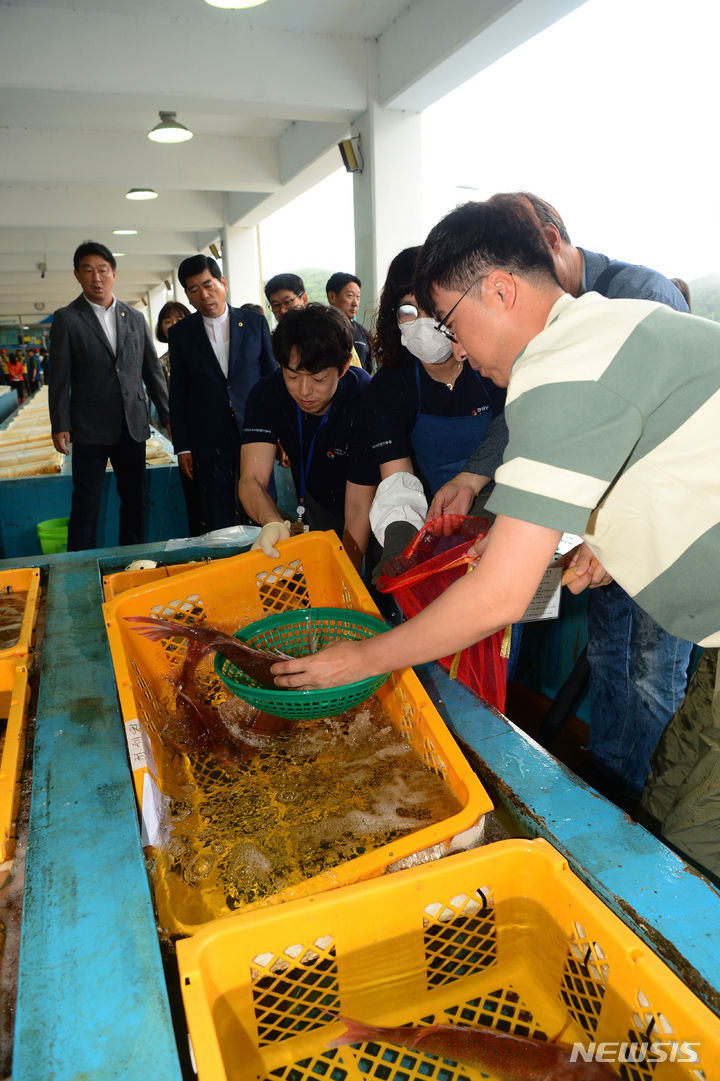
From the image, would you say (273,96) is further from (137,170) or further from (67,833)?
(67,833)

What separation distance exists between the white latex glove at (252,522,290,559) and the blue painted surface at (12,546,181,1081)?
655 mm

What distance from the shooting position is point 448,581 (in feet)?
5.88

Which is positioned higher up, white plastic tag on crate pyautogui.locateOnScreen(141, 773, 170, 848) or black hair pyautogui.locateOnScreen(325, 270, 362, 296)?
black hair pyautogui.locateOnScreen(325, 270, 362, 296)

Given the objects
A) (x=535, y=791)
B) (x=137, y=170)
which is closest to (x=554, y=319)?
(x=535, y=791)

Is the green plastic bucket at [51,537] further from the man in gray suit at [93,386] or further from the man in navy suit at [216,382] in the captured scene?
the man in navy suit at [216,382]

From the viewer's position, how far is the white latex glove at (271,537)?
213cm

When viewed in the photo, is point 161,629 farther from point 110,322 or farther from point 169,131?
point 169,131

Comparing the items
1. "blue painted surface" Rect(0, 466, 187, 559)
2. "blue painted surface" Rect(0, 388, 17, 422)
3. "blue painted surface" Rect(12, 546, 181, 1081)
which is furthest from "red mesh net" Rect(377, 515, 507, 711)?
"blue painted surface" Rect(0, 388, 17, 422)

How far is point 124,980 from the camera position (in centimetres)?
91

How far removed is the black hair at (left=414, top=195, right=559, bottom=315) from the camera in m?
1.30

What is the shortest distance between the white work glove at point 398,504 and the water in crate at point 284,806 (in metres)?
0.64

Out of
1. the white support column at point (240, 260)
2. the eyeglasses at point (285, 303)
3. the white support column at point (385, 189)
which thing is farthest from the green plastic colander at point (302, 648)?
the white support column at point (240, 260)

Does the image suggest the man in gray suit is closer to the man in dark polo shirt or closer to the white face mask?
the man in dark polo shirt

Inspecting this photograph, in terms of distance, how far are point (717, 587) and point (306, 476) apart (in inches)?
81.1
